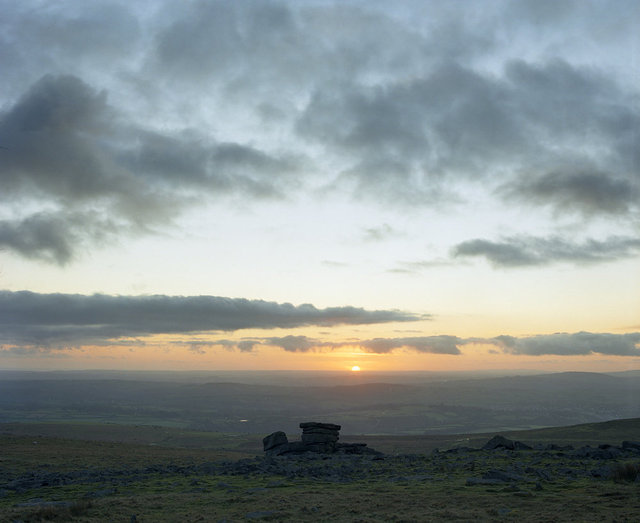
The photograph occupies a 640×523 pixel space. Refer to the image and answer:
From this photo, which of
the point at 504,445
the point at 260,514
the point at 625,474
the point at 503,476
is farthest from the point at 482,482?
the point at 504,445

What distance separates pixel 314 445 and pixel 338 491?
28.8m

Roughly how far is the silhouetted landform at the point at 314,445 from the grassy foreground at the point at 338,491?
10093 mm

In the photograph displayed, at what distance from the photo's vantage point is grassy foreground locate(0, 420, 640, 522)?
22266 mm

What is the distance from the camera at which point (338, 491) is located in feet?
95.8

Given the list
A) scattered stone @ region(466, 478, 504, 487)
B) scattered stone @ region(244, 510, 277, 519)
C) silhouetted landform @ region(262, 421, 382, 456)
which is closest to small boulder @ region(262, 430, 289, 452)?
silhouetted landform @ region(262, 421, 382, 456)

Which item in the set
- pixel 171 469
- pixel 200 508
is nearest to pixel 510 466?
pixel 200 508

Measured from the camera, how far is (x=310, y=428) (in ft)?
200

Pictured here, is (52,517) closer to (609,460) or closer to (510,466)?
(510,466)

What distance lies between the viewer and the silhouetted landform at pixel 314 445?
2219 inches

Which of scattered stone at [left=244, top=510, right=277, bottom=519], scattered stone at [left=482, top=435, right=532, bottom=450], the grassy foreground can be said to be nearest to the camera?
the grassy foreground

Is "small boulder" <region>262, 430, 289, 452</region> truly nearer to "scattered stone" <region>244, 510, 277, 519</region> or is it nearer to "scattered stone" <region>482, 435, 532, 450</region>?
"scattered stone" <region>482, 435, 532, 450</region>

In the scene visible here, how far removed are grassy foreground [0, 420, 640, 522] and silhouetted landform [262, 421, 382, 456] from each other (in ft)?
33.1

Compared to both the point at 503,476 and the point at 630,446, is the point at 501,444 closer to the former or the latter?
the point at 630,446

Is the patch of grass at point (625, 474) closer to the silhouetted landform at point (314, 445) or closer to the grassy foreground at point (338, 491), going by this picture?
the grassy foreground at point (338, 491)
